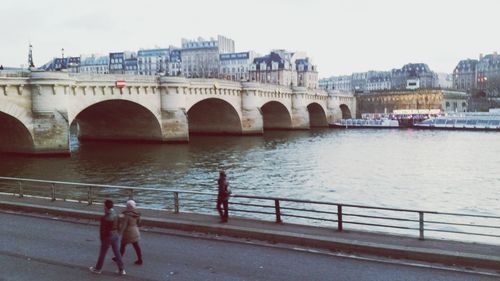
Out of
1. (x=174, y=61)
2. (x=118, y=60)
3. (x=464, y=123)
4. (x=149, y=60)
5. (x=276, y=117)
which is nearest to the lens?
(x=276, y=117)

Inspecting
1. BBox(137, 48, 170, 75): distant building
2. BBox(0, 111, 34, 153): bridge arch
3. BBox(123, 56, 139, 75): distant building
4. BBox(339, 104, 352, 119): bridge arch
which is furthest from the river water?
BBox(123, 56, 139, 75): distant building

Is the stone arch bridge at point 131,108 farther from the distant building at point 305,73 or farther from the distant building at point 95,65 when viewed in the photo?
the distant building at point 95,65

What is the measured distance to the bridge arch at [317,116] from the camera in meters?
118

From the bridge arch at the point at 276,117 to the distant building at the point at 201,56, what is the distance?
68.9 metres

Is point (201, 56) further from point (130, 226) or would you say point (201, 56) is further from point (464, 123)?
point (130, 226)

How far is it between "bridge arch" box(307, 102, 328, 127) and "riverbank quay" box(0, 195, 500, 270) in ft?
331

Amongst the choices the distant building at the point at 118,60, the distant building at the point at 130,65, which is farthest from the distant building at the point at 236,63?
the distant building at the point at 118,60

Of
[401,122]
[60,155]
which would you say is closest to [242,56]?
[401,122]

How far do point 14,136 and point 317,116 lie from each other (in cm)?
7982

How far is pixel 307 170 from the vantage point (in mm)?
43000

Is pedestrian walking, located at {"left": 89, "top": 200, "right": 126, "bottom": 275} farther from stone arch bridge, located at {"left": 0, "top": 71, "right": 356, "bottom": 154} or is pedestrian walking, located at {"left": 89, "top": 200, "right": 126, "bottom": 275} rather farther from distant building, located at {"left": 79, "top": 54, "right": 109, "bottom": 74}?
distant building, located at {"left": 79, "top": 54, "right": 109, "bottom": 74}

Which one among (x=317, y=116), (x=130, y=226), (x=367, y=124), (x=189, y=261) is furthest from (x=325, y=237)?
(x=317, y=116)

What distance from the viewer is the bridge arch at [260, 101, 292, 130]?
3959 inches

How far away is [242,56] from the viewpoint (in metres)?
172
